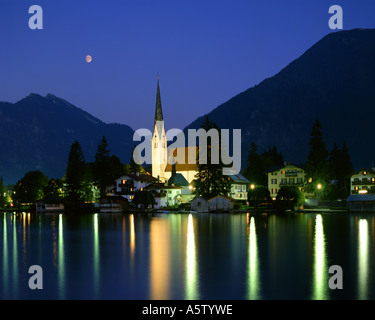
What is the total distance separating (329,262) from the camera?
3531cm

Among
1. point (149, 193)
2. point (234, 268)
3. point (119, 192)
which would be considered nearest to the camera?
point (234, 268)

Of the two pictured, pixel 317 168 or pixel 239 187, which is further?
pixel 239 187

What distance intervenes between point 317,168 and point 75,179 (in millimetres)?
55308

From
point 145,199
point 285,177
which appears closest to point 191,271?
point 145,199

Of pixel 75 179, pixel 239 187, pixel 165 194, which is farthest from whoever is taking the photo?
pixel 239 187

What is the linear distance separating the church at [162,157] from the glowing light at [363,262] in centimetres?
8611

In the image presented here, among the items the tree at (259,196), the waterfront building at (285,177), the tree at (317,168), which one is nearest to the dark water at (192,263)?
the tree at (259,196)

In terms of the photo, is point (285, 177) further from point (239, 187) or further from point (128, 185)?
point (128, 185)

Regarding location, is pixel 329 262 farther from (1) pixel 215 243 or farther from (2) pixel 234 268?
(1) pixel 215 243

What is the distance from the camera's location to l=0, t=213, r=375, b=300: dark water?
26438 mm

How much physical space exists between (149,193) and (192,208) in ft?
39.5

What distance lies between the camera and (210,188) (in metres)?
106

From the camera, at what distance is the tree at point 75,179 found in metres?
113
